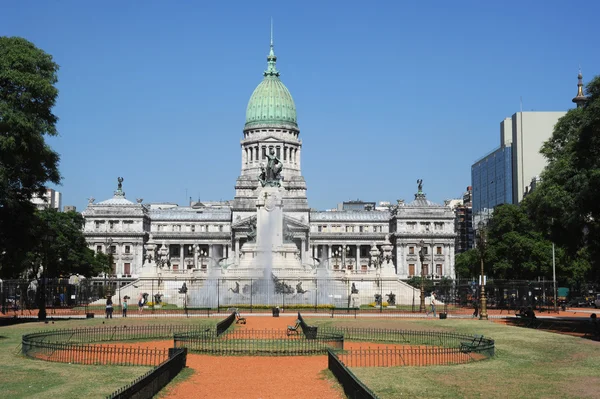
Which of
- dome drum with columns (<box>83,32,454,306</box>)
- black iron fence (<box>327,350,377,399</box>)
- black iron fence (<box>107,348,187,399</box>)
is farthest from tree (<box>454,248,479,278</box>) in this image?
black iron fence (<box>107,348,187,399</box>)

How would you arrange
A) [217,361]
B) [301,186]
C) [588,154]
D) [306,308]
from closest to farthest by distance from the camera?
[217,361], [588,154], [306,308], [301,186]

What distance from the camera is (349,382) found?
2014 cm

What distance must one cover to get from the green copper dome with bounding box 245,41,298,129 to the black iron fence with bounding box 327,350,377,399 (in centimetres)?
15689

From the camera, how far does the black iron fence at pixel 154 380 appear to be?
699 inches

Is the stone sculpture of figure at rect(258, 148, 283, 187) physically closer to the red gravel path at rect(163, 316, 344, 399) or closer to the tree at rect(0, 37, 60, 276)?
the tree at rect(0, 37, 60, 276)

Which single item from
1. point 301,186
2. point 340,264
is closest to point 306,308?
point 340,264

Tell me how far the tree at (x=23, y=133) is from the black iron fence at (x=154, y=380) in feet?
81.2

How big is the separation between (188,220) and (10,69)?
119m

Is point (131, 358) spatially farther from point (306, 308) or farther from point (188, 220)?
point (188, 220)

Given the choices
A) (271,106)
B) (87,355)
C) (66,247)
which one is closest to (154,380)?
(87,355)

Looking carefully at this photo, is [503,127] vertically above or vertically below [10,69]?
above

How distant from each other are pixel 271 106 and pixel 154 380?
163132 millimetres

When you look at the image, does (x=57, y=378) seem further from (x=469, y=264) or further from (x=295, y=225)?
(x=295, y=225)

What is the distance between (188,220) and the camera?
543ft
